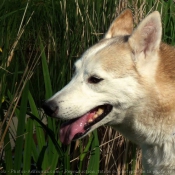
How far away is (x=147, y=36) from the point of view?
351cm

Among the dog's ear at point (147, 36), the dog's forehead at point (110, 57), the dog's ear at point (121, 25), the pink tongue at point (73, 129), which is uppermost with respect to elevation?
the dog's ear at point (121, 25)

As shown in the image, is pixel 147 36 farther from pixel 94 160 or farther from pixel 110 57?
pixel 94 160

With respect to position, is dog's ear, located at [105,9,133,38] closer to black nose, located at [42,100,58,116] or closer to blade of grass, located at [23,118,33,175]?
black nose, located at [42,100,58,116]

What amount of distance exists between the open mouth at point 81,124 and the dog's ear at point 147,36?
0.48 m

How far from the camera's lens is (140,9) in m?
4.57

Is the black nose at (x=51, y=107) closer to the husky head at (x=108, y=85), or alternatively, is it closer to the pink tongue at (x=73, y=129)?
the husky head at (x=108, y=85)

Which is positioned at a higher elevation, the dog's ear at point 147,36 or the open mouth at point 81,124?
the dog's ear at point 147,36

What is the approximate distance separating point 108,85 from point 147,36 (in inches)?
17.9

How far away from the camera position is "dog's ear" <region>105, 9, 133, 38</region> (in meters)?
4.02

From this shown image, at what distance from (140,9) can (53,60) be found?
94 centimetres

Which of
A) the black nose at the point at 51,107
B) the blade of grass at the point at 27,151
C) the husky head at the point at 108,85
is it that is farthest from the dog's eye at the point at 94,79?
the blade of grass at the point at 27,151

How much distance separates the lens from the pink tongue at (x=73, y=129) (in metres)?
3.41

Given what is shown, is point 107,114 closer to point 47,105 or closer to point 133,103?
point 133,103

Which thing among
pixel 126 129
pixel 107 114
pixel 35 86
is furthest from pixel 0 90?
pixel 35 86
